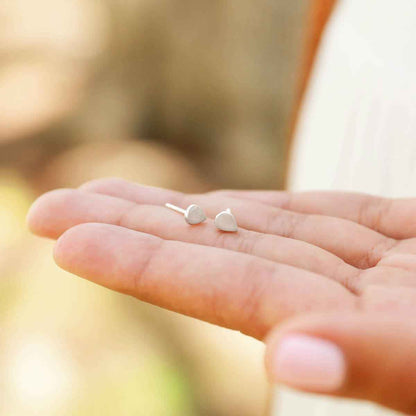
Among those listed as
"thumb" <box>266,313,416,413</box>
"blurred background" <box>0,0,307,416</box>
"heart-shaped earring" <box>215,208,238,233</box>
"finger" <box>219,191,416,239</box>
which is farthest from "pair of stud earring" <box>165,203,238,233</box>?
"blurred background" <box>0,0,307,416</box>

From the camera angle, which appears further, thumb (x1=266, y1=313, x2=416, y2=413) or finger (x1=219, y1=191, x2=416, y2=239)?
finger (x1=219, y1=191, x2=416, y2=239)

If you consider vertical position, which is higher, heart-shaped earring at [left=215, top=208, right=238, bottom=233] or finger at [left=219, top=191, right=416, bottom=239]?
finger at [left=219, top=191, right=416, bottom=239]

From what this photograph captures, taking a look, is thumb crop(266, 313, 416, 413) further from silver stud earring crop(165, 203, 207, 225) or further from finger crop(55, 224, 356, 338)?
silver stud earring crop(165, 203, 207, 225)

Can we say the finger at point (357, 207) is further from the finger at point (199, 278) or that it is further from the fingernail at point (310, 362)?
the fingernail at point (310, 362)

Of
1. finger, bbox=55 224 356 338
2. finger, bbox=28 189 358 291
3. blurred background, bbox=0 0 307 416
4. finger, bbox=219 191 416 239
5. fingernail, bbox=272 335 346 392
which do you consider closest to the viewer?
fingernail, bbox=272 335 346 392

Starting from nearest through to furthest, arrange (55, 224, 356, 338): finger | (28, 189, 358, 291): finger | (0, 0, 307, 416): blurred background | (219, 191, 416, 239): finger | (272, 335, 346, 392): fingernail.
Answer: (272, 335, 346, 392): fingernail
(55, 224, 356, 338): finger
(28, 189, 358, 291): finger
(219, 191, 416, 239): finger
(0, 0, 307, 416): blurred background

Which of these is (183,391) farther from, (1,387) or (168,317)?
(1,387)

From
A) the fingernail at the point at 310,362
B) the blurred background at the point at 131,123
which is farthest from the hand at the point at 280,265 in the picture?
the blurred background at the point at 131,123
